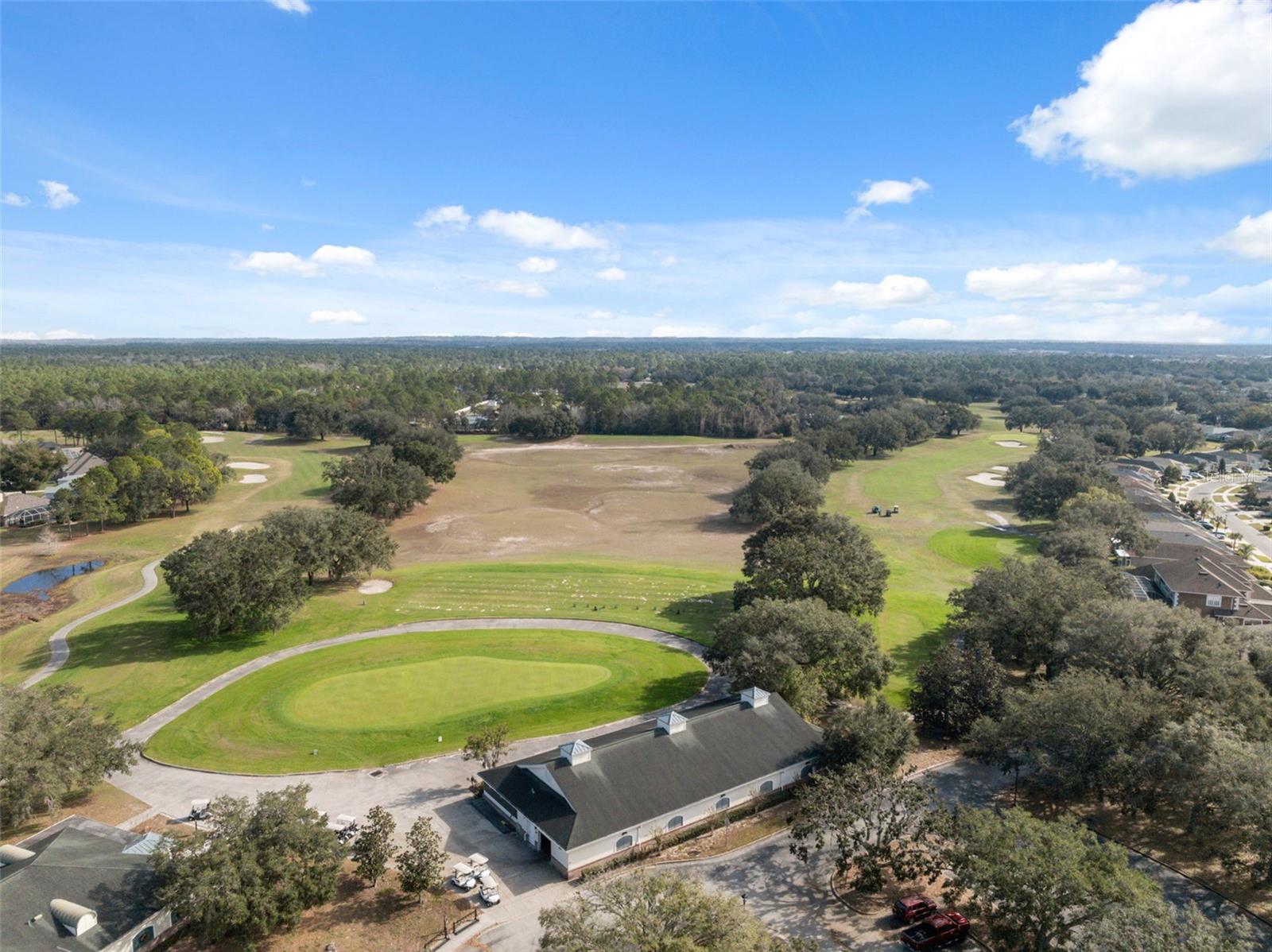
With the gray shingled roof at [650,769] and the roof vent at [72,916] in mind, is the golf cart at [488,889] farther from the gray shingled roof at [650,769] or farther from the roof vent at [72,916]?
the roof vent at [72,916]

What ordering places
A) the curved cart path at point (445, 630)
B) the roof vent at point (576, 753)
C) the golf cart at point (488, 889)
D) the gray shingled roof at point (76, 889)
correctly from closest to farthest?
the gray shingled roof at point (76, 889), the golf cart at point (488, 889), the roof vent at point (576, 753), the curved cart path at point (445, 630)

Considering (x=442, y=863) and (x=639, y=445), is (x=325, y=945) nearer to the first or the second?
(x=442, y=863)

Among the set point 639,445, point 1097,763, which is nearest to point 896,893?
point 1097,763

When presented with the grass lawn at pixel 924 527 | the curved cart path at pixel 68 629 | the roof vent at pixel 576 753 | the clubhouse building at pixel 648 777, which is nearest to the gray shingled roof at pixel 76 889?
the clubhouse building at pixel 648 777

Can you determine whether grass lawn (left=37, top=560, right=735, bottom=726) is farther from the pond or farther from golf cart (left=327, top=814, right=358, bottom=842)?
golf cart (left=327, top=814, right=358, bottom=842)

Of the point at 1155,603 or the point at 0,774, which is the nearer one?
the point at 0,774
